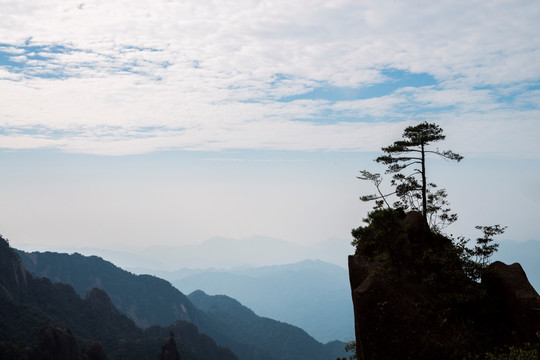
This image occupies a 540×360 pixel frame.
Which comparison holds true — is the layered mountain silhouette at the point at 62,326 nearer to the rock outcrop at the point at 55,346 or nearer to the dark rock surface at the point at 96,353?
the rock outcrop at the point at 55,346

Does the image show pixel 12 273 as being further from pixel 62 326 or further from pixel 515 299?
pixel 515 299

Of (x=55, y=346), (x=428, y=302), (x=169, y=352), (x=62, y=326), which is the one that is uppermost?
(x=428, y=302)

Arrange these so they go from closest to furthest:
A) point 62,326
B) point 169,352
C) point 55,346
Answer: point 55,346 < point 169,352 < point 62,326

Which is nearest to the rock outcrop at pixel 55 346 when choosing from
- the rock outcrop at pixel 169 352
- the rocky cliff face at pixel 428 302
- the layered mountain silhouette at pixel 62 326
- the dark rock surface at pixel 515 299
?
the layered mountain silhouette at pixel 62 326

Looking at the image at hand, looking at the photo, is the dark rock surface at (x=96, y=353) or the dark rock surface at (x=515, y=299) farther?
the dark rock surface at (x=96, y=353)

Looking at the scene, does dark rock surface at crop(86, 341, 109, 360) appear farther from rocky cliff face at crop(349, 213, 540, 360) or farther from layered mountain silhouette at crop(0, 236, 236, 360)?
rocky cliff face at crop(349, 213, 540, 360)

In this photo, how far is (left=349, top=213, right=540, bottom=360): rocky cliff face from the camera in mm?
20516

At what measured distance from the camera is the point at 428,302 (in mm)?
22781

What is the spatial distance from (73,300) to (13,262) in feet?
88.2

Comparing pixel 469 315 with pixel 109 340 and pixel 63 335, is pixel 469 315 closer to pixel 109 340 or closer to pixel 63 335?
pixel 63 335

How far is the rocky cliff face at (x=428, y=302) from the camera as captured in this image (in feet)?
67.3

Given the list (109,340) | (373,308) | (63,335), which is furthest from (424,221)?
(109,340)

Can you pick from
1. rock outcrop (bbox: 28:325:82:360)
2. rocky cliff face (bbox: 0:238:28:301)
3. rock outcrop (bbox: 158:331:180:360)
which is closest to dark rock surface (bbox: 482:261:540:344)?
rock outcrop (bbox: 28:325:82:360)

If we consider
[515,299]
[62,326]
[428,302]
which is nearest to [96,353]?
[62,326]
